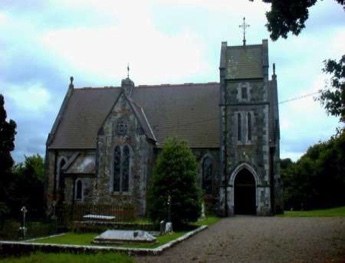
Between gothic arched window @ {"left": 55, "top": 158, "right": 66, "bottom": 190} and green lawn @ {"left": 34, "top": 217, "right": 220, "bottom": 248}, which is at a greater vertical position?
gothic arched window @ {"left": 55, "top": 158, "right": 66, "bottom": 190}

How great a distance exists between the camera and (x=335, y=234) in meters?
20.0

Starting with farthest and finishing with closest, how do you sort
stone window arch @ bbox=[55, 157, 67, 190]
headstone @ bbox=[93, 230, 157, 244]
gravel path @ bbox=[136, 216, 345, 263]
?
stone window arch @ bbox=[55, 157, 67, 190] < headstone @ bbox=[93, 230, 157, 244] < gravel path @ bbox=[136, 216, 345, 263]

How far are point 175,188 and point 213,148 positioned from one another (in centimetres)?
1258

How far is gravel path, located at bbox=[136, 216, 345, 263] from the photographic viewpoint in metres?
14.5

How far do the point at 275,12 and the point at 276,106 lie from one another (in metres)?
26.5

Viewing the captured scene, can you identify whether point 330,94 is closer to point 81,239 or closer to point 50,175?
point 81,239

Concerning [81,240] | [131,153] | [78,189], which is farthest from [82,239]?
[78,189]

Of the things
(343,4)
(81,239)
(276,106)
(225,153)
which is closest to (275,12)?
(343,4)

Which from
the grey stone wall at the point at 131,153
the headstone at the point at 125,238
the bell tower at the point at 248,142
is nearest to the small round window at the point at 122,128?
the grey stone wall at the point at 131,153

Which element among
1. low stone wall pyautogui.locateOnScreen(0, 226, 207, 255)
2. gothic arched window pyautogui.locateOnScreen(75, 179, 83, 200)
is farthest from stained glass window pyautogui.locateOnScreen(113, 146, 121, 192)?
low stone wall pyautogui.locateOnScreen(0, 226, 207, 255)

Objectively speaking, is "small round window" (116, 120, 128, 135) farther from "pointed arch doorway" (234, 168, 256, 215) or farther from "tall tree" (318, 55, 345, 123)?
"tall tree" (318, 55, 345, 123)

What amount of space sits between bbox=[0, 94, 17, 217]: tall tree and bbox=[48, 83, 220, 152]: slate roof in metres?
11.5

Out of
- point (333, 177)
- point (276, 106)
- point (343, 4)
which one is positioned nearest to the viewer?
point (343, 4)

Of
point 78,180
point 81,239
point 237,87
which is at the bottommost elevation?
point 81,239
